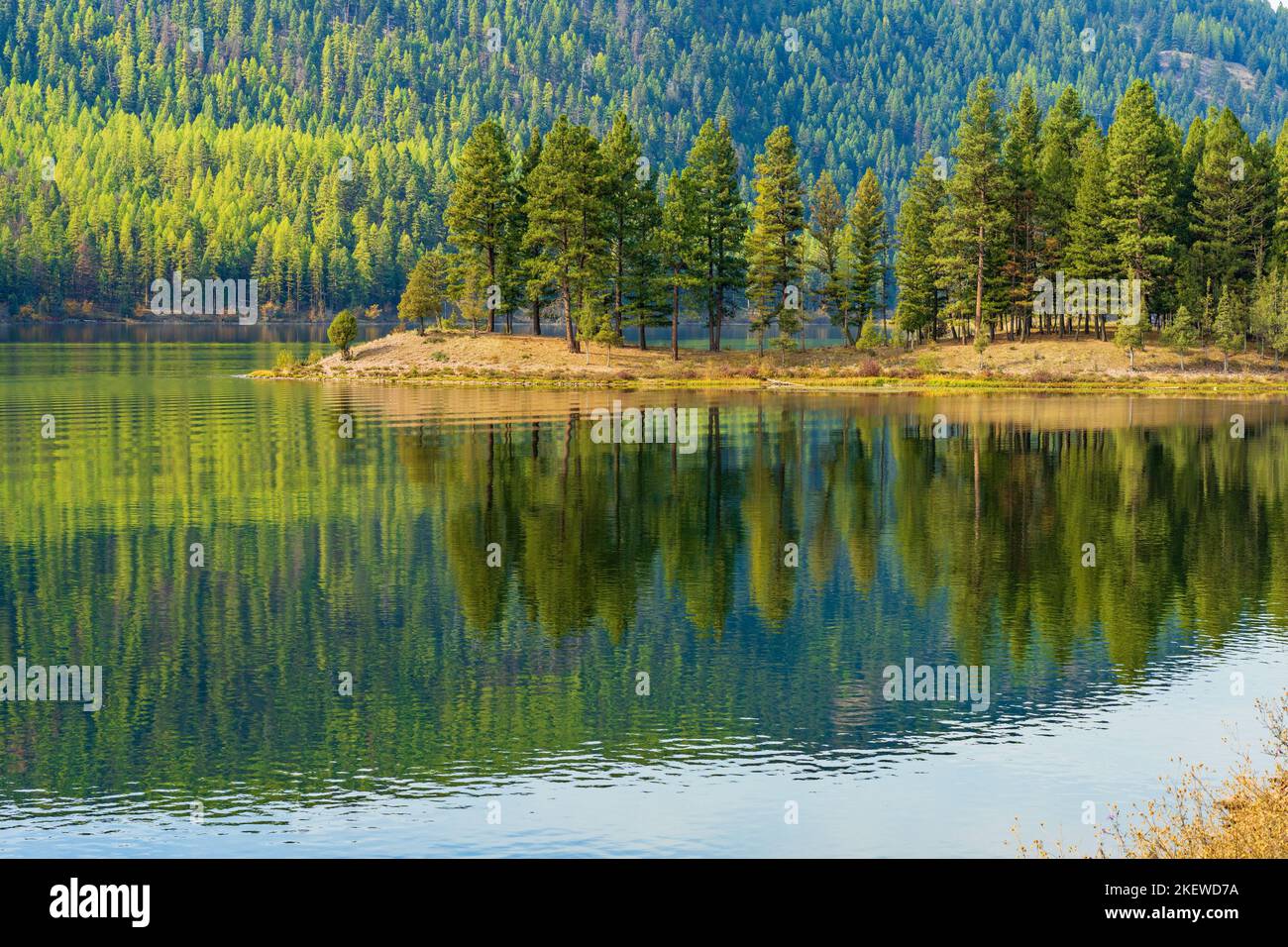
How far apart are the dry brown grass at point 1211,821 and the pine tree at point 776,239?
304ft

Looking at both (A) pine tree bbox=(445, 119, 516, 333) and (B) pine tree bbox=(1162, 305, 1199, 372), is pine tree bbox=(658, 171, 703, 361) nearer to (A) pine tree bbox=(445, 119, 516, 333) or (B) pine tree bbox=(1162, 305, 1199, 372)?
(A) pine tree bbox=(445, 119, 516, 333)

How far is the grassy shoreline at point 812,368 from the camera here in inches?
Answer: 4309

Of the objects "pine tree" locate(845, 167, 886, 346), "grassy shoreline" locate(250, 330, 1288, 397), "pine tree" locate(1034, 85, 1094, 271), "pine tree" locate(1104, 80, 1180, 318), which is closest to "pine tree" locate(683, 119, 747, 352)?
"grassy shoreline" locate(250, 330, 1288, 397)

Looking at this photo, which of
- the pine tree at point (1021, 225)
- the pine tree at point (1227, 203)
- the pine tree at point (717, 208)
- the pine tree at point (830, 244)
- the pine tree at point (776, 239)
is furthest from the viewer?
the pine tree at point (830, 244)

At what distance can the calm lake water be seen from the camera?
74.2 feet

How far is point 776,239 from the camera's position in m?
117

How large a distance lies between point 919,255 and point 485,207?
123 feet

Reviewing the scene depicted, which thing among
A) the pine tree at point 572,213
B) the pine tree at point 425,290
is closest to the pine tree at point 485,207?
the pine tree at point 572,213

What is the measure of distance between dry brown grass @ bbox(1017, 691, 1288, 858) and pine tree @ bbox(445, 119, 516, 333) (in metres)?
103

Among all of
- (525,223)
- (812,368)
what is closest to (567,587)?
(812,368)

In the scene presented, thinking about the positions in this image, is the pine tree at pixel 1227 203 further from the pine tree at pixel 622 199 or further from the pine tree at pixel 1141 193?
the pine tree at pixel 622 199

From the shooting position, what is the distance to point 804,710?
91.7ft

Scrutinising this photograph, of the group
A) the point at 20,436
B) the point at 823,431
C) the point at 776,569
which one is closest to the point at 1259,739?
the point at 776,569
